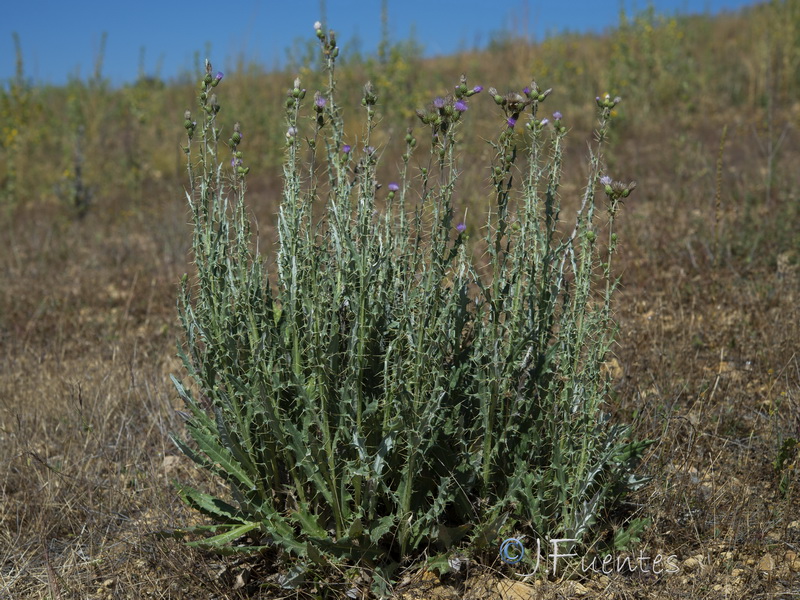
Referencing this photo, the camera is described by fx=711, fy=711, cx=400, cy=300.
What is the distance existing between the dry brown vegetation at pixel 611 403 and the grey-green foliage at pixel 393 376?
21cm

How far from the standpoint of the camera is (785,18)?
9875 mm

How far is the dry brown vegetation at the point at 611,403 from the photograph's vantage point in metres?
2.31

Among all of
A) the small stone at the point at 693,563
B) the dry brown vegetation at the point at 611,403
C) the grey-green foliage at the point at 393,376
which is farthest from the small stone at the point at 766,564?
the grey-green foliage at the point at 393,376

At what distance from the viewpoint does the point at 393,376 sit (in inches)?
80.7

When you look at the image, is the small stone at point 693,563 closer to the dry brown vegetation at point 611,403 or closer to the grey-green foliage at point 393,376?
the dry brown vegetation at point 611,403

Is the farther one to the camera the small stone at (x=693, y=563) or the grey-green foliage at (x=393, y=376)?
the small stone at (x=693, y=563)

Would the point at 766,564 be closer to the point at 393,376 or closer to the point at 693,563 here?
the point at 693,563

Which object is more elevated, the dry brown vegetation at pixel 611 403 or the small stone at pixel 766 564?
the dry brown vegetation at pixel 611 403

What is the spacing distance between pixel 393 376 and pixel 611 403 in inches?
55.7

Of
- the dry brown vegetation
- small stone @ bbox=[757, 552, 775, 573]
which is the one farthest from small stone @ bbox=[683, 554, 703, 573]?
small stone @ bbox=[757, 552, 775, 573]

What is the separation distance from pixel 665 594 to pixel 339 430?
3.54 feet

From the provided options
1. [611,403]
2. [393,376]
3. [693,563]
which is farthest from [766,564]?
[393,376]

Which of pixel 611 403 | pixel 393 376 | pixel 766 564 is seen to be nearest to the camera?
pixel 393 376

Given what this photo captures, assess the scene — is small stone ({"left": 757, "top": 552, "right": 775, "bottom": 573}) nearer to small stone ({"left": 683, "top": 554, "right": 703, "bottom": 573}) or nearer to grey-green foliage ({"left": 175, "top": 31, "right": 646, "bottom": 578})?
small stone ({"left": 683, "top": 554, "right": 703, "bottom": 573})
